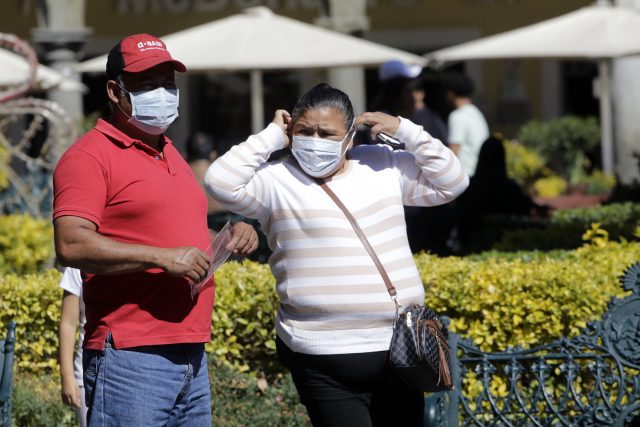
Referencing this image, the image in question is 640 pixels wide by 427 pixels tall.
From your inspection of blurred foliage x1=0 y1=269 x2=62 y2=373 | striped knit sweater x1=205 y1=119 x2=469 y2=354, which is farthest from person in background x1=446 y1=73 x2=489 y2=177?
striped knit sweater x1=205 y1=119 x2=469 y2=354

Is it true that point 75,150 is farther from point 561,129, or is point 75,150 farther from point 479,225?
point 561,129

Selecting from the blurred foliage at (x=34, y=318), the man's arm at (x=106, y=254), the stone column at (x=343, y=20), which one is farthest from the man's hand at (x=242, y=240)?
the stone column at (x=343, y=20)

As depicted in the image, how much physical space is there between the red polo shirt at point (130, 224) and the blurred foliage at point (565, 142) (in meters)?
13.4

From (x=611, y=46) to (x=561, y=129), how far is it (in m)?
7.00

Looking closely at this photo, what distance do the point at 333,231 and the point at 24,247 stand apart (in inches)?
218

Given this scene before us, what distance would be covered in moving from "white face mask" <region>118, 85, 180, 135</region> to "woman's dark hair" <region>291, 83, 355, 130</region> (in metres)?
0.45

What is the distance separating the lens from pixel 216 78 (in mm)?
18141

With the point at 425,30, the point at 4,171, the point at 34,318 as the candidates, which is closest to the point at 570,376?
the point at 34,318

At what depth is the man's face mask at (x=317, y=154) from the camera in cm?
377

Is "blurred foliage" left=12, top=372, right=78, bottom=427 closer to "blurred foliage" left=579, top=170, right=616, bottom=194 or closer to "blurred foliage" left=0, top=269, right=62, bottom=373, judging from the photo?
"blurred foliage" left=0, top=269, right=62, bottom=373

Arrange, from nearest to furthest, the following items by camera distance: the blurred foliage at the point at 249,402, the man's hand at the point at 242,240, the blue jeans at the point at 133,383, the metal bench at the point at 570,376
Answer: the blue jeans at the point at 133,383 → the man's hand at the point at 242,240 → the metal bench at the point at 570,376 → the blurred foliage at the point at 249,402

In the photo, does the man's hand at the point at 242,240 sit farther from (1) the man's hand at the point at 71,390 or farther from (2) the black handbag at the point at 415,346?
(1) the man's hand at the point at 71,390

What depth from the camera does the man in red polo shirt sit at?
338 centimetres

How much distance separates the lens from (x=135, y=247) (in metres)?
3.38
